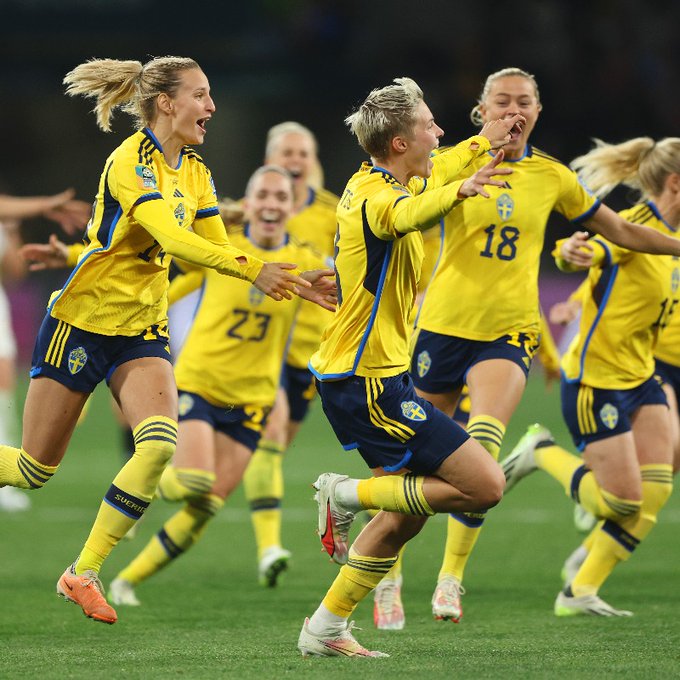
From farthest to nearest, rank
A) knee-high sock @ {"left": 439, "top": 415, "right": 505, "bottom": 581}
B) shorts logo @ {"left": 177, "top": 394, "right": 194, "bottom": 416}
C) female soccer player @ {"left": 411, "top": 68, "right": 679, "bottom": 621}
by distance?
shorts logo @ {"left": 177, "top": 394, "right": 194, "bottom": 416} → female soccer player @ {"left": 411, "top": 68, "right": 679, "bottom": 621} → knee-high sock @ {"left": 439, "top": 415, "right": 505, "bottom": 581}

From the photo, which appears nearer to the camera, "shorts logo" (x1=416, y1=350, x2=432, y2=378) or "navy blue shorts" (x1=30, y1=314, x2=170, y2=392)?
"navy blue shorts" (x1=30, y1=314, x2=170, y2=392)

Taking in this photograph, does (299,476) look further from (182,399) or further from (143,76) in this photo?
(143,76)

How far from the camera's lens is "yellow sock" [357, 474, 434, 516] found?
510cm

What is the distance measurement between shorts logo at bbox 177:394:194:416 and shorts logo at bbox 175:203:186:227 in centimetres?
195

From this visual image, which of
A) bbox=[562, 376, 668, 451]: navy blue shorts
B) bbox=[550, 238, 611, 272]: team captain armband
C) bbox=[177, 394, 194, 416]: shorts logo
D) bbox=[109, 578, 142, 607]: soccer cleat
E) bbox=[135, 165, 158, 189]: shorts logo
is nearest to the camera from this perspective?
bbox=[135, 165, 158, 189]: shorts logo

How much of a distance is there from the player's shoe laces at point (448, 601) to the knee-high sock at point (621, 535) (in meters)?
0.71

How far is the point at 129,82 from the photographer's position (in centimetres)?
580

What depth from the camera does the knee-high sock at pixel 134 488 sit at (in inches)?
219

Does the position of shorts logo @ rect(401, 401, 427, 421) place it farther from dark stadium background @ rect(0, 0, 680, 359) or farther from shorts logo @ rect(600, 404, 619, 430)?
dark stadium background @ rect(0, 0, 680, 359)

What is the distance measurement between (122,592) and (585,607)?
7.72 ft

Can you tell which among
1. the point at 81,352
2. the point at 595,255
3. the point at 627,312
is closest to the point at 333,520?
the point at 81,352

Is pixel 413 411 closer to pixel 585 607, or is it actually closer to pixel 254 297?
pixel 585 607

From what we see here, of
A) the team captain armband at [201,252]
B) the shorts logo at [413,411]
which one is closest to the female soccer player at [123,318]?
the team captain armband at [201,252]

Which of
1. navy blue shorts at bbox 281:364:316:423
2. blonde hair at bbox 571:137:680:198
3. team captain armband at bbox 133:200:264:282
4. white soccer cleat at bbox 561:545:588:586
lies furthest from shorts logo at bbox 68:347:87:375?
navy blue shorts at bbox 281:364:316:423
